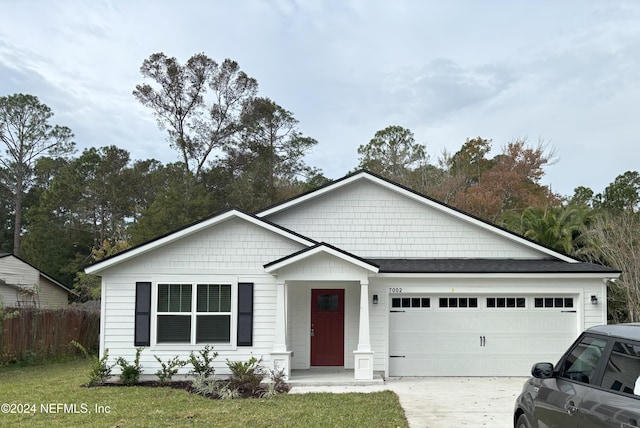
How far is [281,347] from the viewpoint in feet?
43.9

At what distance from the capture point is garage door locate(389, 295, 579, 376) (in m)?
14.5

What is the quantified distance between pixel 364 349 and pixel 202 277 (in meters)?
4.09

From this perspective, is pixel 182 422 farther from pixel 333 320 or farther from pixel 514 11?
pixel 514 11

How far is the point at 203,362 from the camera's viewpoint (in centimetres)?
1357

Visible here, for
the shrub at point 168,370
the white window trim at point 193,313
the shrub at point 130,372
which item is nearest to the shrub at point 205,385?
the shrub at point 168,370

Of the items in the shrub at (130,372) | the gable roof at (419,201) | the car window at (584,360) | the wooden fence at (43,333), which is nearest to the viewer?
the car window at (584,360)

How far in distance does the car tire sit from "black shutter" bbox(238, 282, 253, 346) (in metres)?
8.05

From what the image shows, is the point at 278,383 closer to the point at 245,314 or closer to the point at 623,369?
the point at 245,314

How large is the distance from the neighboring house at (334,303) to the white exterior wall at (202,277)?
0.02m

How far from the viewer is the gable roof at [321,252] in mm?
13383

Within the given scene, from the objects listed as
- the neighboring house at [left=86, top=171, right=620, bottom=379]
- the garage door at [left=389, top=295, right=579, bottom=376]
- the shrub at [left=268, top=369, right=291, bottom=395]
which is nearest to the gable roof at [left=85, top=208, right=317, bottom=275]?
the neighboring house at [left=86, top=171, right=620, bottom=379]

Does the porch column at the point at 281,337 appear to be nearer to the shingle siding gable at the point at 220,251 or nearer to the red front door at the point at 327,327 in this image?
the shingle siding gable at the point at 220,251

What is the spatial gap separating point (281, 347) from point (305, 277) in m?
1.64

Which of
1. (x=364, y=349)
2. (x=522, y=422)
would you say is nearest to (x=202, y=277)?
(x=364, y=349)
